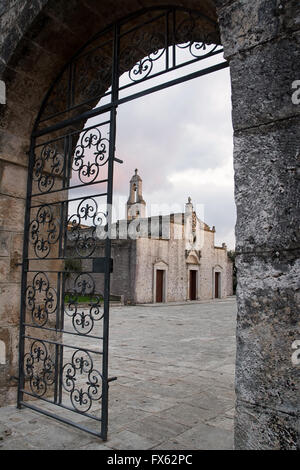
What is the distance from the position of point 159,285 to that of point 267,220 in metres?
21.8

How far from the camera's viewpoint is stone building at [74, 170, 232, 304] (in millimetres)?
21438

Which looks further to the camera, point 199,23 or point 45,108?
point 45,108

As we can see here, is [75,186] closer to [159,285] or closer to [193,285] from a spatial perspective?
[159,285]

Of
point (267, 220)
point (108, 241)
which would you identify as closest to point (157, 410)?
point (108, 241)

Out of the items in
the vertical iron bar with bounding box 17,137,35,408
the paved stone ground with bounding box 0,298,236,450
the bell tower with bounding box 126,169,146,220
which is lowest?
the paved stone ground with bounding box 0,298,236,450

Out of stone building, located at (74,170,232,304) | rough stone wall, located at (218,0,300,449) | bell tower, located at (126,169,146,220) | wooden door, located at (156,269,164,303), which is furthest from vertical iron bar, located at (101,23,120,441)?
bell tower, located at (126,169,146,220)

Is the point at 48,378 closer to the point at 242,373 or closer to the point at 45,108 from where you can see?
the point at 242,373

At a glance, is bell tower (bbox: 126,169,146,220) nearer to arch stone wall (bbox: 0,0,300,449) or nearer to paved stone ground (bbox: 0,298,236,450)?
paved stone ground (bbox: 0,298,236,450)

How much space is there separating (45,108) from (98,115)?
2.60 feet

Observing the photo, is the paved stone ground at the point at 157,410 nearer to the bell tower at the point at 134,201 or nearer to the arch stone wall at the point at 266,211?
the arch stone wall at the point at 266,211

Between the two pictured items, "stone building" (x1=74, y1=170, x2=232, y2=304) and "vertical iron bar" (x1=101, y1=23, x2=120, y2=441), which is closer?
"vertical iron bar" (x1=101, y1=23, x2=120, y2=441)

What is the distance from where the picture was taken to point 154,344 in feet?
24.8

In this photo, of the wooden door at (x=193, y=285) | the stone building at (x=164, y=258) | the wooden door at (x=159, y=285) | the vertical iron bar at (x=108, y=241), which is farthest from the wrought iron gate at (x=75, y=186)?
the wooden door at (x=193, y=285)
